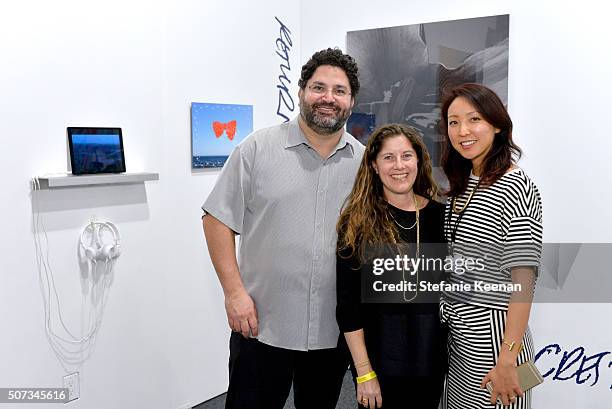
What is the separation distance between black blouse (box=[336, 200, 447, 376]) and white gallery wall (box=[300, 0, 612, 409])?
52.0 inches

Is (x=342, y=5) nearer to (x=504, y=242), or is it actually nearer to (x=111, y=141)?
(x=111, y=141)

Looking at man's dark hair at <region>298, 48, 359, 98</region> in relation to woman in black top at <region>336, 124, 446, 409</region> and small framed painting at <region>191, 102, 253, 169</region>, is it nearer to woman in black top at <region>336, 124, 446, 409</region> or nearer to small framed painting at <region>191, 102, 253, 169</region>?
woman in black top at <region>336, 124, 446, 409</region>

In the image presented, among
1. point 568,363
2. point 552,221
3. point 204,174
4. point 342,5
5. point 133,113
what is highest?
point 342,5

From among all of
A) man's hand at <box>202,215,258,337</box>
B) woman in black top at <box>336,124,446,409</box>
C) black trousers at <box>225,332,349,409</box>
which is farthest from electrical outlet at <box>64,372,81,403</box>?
woman in black top at <box>336,124,446,409</box>

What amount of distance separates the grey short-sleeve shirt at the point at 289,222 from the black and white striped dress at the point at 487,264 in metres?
0.43

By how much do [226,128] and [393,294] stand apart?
1723 mm

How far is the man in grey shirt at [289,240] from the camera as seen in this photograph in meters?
1.94

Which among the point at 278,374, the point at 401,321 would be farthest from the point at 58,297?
the point at 401,321

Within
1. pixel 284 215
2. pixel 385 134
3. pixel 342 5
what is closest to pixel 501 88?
pixel 342 5

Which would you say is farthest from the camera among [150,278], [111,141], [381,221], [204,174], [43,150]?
[204,174]

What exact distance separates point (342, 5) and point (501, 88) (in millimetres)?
1135

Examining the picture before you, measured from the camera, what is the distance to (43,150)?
223 cm
